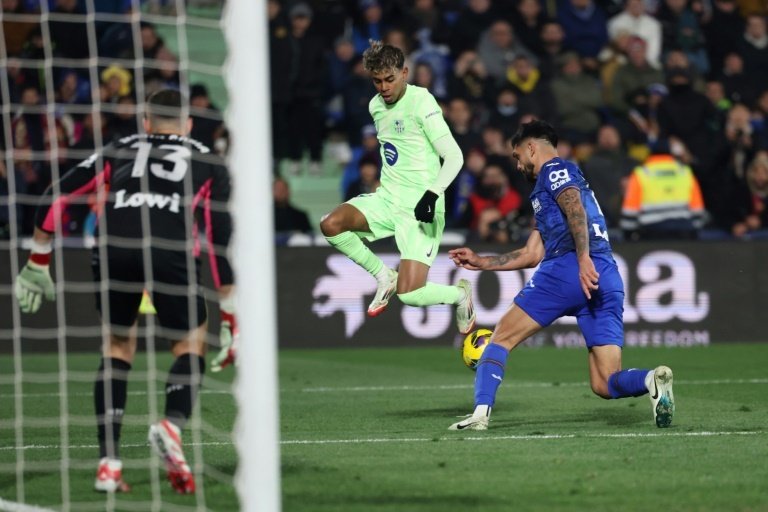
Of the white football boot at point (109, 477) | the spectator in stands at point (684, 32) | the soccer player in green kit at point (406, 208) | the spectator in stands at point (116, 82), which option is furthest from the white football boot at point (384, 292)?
the spectator in stands at point (684, 32)

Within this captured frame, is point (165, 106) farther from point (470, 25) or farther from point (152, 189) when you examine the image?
point (470, 25)

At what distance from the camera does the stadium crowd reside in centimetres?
1680

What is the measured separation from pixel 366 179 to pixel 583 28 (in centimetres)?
470

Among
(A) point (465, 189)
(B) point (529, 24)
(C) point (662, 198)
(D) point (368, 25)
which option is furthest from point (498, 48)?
(C) point (662, 198)

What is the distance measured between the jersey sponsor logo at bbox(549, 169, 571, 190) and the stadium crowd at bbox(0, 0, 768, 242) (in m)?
7.74

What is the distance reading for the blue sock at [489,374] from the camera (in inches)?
343

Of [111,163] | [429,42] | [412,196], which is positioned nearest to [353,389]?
[412,196]

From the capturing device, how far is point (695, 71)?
63.3 ft

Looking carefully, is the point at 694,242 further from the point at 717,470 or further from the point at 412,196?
the point at 717,470

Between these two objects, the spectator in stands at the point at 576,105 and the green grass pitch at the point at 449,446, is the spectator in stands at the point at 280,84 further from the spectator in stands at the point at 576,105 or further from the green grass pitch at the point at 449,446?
the green grass pitch at the point at 449,446

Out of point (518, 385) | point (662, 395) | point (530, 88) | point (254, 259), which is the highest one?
point (530, 88)

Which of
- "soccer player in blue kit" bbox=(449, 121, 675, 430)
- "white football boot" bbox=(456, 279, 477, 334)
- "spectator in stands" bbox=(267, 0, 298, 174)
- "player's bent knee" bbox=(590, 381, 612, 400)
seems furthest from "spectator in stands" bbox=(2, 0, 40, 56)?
"player's bent knee" bbox=(590, 381, 612, 400)

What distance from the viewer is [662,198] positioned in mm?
16812

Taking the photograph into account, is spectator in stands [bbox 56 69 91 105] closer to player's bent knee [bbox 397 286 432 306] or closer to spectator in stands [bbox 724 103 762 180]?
player's bent knee [bbox 397 286 432 306]
